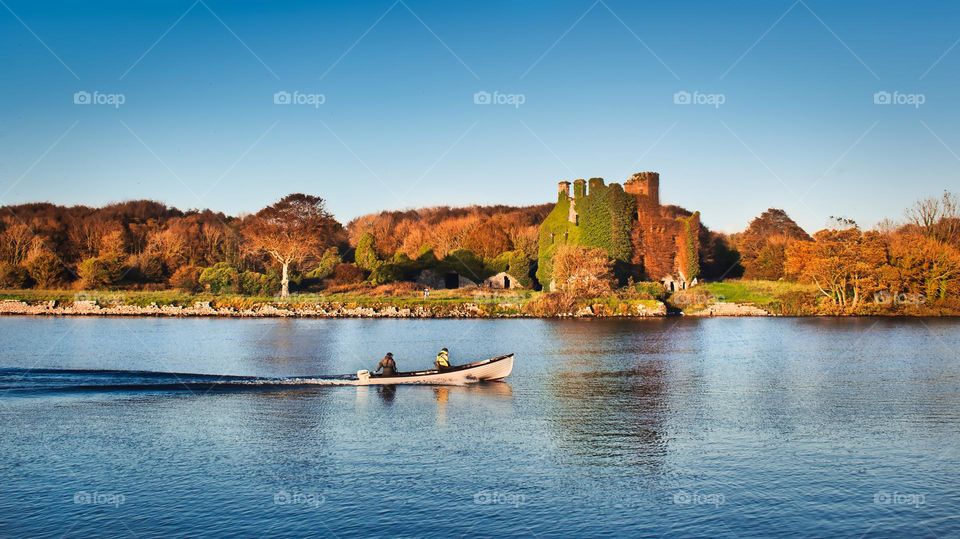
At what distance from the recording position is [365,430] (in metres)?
22.1

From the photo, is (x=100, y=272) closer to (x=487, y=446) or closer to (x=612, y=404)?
(x=612, y=404)

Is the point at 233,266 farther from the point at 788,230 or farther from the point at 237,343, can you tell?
the point at 788,230

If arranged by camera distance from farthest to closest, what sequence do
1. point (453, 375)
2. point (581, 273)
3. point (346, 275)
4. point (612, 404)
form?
point (346, 275) < point (581, 273) < point (453, 375) < point (612, 404)

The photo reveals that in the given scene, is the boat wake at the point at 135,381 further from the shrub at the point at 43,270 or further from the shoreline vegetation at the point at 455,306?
the shrub at the point at 43,270

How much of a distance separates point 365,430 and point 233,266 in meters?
60.0

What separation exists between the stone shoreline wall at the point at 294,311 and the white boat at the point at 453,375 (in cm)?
3399

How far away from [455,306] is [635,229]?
2024cm

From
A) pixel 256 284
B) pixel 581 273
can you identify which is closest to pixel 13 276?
pixel 256 284

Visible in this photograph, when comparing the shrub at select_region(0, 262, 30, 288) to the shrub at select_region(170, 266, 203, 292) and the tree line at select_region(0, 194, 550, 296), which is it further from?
the shrub at select_region(170, 266, 203, 292)

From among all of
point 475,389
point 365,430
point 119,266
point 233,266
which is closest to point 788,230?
point 233,266

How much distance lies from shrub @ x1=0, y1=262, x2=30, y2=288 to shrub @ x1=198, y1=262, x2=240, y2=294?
58.5ft

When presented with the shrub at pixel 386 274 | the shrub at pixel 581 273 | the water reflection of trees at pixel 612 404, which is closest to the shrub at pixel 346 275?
the shrub at pixel 386 274

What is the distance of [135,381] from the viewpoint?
29.6 meters

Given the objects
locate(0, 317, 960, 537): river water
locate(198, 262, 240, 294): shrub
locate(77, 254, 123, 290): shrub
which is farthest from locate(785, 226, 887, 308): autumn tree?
locate(77, 254, 123, 290): shrub
